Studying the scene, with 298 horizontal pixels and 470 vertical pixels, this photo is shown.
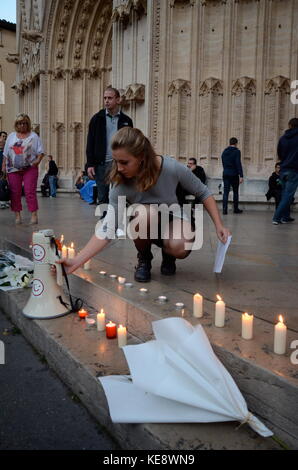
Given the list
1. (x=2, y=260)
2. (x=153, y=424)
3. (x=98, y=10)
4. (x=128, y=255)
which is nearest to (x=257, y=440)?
(x=153, y=424)

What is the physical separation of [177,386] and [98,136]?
4.37m

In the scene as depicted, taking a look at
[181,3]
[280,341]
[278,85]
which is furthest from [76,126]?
[280,341]

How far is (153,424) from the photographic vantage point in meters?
1.57

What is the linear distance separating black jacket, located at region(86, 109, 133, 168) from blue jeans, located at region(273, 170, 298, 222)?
3074 mm

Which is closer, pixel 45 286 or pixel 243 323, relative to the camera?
pixel 243 323

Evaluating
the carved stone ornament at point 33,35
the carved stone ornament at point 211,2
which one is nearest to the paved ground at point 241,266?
the carved stone ornament at point 211,2

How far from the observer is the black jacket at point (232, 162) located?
29.0ft

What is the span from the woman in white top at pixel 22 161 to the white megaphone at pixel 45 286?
3573mm

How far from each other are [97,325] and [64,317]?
0.29 meters

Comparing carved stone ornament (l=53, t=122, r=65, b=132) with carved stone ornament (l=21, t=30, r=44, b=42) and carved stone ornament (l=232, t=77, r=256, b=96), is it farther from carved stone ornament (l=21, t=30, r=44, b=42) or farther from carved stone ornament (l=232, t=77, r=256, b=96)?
carved stone ornament (l=232, t=77, r=256, b=96)

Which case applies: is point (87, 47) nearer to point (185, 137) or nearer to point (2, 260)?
point (185, 137)

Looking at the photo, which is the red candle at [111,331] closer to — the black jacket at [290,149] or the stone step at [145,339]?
the stone step at [145,339]

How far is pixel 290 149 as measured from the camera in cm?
718

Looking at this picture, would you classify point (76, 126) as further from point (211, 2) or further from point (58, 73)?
point (211, 2)
